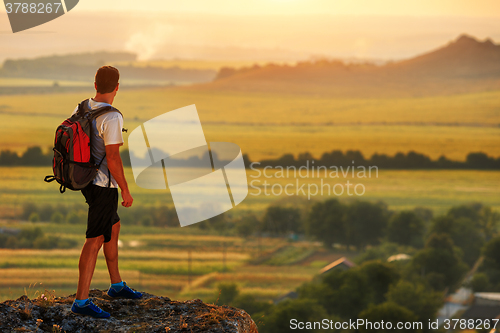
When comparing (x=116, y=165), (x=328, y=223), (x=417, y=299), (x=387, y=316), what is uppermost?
(x=116, y=165)

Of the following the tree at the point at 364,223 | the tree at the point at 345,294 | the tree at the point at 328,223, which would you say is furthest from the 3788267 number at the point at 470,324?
the tree at the point at 328,223

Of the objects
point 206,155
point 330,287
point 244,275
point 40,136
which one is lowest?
point 244,275

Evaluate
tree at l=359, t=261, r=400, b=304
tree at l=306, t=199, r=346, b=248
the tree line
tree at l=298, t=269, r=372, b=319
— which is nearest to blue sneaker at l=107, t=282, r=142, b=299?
tree at l=298, t=269, r=372, b=319

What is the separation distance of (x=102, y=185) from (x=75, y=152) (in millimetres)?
464

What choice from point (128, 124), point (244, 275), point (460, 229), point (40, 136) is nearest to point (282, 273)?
point (244, 275)

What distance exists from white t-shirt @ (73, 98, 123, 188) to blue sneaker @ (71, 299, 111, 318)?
1253mm

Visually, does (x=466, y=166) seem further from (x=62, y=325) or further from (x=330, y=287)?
(x=62, y=325)

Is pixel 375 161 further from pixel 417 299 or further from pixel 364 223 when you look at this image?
pixel 417 299

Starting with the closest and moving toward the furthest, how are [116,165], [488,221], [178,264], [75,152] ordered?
1. [75,152]
2. [116,165]
3. [178,264]
4. [488,221]

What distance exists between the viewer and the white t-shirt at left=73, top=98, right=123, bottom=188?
17.3ft

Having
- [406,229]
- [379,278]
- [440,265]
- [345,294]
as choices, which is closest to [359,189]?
[406,229]

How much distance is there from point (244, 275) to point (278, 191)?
1506 inches

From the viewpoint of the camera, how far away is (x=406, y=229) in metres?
139

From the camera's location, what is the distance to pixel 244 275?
5630 inches
